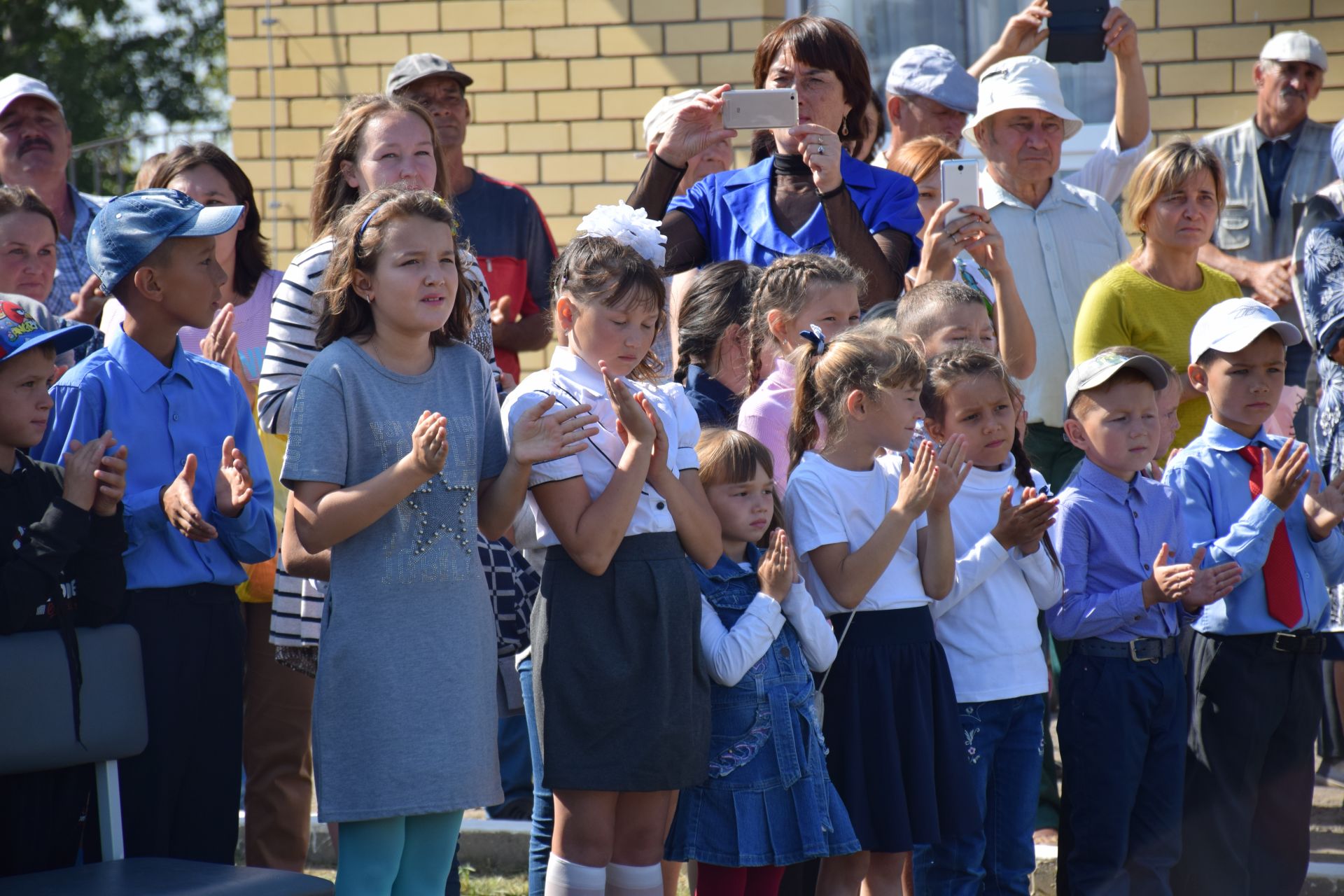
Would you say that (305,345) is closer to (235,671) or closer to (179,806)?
(235,671)

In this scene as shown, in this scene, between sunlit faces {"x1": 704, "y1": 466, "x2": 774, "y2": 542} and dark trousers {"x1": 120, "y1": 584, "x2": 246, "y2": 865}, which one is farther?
sunlit faces {"x1": 704, "y1": 466, "x2": 774, "y2": 542}

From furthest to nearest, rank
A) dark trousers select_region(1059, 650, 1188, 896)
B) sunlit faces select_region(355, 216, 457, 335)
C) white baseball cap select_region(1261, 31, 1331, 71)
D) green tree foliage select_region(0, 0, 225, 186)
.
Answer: green tree foliage select_region(0, 0, 225, 186) → white baseball cap select_region(1261, 31, 1331, 71) → dark trousers select_region(1059, 650, 1188, 896) → sunlit faces select_region(355, 216, 457, 335)

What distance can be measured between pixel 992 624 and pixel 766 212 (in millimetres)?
1411

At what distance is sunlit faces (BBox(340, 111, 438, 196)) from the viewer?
11.5ft

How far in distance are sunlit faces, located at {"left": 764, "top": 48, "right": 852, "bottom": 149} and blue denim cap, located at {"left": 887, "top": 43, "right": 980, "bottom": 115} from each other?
3.52ft

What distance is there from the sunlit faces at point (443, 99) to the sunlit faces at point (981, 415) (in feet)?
8.22

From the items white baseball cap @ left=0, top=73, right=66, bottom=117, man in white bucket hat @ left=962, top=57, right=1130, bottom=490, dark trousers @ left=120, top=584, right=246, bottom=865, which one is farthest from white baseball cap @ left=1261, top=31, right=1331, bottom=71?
dark trousers @ left=120, top=584, right=246, bottom=865

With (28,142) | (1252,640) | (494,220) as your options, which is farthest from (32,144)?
(1252,640)

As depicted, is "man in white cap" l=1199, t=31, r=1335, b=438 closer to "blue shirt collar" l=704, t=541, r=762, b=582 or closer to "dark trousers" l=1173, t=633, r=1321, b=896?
"dark trousers" l=1173, t=633, r=1321, b=896

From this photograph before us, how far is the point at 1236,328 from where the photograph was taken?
13.0 ft

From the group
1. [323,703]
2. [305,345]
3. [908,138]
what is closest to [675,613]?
[323,703]

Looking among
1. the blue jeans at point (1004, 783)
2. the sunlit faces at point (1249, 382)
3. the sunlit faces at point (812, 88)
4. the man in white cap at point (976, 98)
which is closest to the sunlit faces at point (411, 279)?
the blue jeans at point (1004, 783)

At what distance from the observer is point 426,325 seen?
9.57ft

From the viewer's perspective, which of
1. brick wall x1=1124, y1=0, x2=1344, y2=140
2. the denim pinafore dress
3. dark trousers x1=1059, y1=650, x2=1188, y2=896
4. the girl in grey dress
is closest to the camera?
the girl in grey dress
